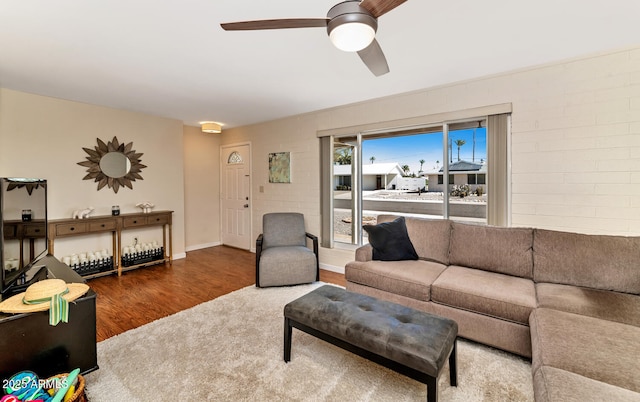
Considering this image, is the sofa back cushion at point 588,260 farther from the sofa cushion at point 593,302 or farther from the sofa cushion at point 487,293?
the sofa cushion at point 487,293

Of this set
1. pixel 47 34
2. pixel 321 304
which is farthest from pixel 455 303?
pixel 47 34

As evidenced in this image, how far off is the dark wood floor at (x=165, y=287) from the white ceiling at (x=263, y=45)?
7.89 feet

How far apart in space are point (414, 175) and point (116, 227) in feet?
13.7

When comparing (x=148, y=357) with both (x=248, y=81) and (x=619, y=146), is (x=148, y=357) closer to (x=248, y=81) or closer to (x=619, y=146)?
(x=248, y=81)

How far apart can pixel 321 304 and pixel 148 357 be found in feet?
4.48

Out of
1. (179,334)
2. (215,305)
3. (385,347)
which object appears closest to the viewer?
(385,347)

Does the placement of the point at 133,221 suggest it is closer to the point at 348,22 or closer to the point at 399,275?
the point at 399,275

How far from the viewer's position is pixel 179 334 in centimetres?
239

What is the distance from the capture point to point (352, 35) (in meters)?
1.46

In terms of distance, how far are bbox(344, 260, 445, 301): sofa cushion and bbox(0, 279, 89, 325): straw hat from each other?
221cm

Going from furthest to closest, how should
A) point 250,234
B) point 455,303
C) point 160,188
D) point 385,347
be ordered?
point 250,234, point 160,188, point 455,303, point 385,347

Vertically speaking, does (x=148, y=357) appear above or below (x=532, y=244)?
below

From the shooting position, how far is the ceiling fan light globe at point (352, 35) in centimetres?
143

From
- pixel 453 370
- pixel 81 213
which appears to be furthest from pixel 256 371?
pixel 81 213
